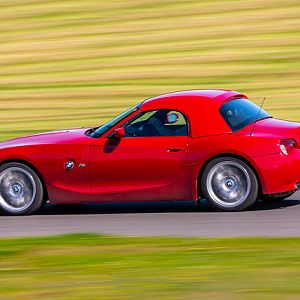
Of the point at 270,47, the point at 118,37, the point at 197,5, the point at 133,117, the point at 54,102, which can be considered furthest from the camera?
the point at 197,5

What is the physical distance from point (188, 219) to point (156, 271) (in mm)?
2980

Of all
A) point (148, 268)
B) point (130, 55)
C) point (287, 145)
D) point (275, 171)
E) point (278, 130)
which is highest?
point (130, 55)

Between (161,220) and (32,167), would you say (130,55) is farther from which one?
(161,220)

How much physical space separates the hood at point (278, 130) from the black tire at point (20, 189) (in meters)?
2.62

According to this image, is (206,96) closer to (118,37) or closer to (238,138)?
(238,138)

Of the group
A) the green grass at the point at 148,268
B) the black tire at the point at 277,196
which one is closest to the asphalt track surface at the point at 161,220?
the black tire at the point at 277,196

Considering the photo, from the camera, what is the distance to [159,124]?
10383 millimetres

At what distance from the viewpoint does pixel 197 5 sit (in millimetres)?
25172

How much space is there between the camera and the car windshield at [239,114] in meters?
10.2

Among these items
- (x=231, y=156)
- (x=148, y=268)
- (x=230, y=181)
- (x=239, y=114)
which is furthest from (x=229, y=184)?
(x=148, y=268)

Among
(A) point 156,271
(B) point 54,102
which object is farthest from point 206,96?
(B) point 54,102

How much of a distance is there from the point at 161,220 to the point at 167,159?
73 cm

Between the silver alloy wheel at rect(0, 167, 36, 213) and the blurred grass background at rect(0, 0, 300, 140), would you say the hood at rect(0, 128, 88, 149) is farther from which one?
the blurred grass background at rect(0, 0, 300, 140)

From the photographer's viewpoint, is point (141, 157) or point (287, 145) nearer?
point (287, 145)
